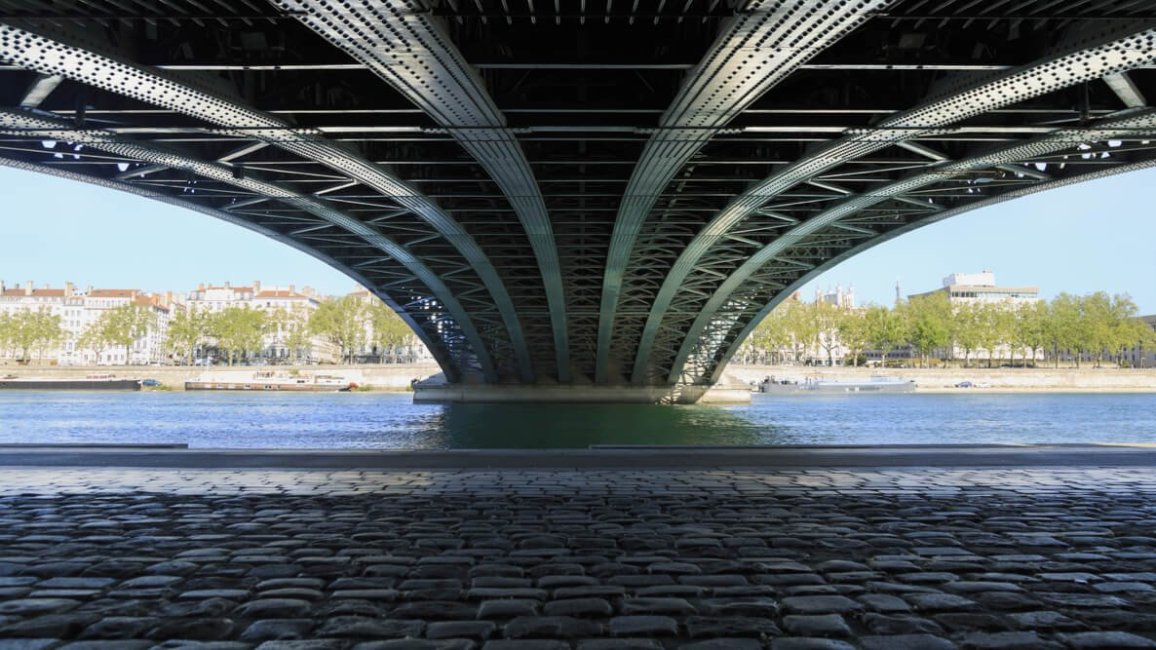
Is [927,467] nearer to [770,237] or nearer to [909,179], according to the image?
[909,179]

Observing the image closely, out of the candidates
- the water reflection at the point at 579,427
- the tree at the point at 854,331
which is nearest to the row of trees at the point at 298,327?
the water reflection at the point at 579,427

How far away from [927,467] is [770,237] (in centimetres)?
1696

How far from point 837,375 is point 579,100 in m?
81.6

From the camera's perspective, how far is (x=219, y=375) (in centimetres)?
8388

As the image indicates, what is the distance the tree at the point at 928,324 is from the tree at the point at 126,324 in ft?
341

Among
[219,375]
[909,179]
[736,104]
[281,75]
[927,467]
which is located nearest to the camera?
[927,467]

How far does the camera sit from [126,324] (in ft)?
338

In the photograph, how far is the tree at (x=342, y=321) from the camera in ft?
329

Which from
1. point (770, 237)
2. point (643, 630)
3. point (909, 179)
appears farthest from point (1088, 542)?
point (770, 237)

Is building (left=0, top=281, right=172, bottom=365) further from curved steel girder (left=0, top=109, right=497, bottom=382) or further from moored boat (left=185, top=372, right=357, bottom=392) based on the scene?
→ curved steel girder (left=0, top=109, right=497, bottom=382)

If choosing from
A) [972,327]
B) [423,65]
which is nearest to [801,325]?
[972,327]

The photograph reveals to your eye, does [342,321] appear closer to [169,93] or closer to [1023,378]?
[1023,378]

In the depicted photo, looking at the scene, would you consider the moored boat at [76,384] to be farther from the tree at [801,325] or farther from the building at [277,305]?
the tree at [801,325]

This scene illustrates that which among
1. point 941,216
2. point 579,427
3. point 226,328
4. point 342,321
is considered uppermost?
point 342,321
